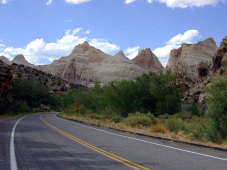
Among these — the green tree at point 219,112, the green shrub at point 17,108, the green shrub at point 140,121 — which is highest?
the green tree at point 219,112

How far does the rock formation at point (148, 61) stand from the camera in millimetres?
152550

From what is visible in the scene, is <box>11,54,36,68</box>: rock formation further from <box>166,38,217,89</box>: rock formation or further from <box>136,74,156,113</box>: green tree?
<box>136,74,156,113</box>: green tree

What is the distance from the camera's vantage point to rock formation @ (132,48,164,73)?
152550 millimetres

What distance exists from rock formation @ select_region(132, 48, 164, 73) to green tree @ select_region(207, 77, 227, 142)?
13980 cm

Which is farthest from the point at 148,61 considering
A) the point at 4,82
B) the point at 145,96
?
the point at 145,96

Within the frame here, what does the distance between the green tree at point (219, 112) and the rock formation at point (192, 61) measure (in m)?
38.7

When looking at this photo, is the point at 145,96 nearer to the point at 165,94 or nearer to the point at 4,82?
the point at 165,94

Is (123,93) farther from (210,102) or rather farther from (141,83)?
(210,102)

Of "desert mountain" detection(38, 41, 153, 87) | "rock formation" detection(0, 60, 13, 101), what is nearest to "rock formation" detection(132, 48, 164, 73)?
"desert mountain" detection(38, 41, 153, 87)

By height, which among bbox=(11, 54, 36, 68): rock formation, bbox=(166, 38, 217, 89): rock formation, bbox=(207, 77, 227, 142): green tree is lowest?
bbox=(207, 77, 227, 142): green tree

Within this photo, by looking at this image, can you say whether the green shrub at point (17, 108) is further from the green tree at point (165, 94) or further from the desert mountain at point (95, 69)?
the desert mountain at point (95, 69)

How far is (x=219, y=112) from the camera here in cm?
1138

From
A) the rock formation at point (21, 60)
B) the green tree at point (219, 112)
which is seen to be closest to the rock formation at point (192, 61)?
the green tree at point (219, 112)

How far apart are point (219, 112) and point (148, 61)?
485 feet
